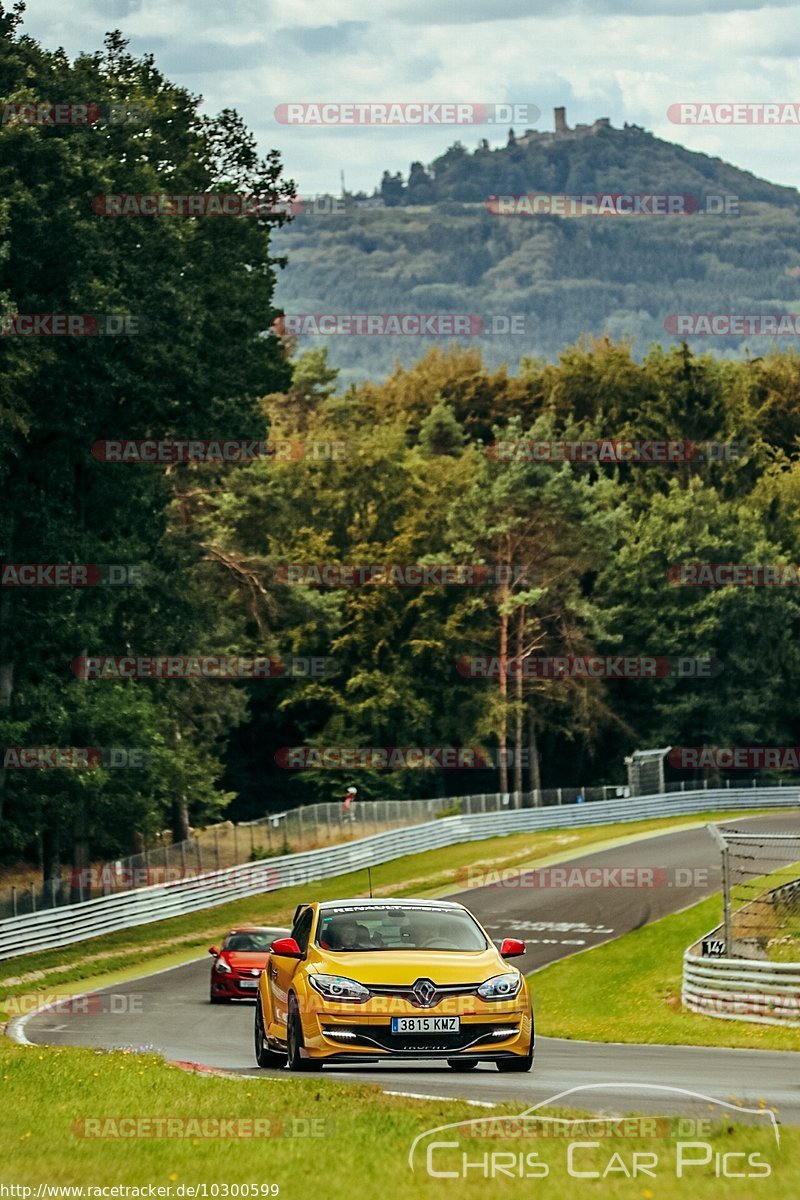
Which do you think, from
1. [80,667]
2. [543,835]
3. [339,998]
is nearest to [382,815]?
[543,835]

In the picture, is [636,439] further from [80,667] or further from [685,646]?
[80,667]

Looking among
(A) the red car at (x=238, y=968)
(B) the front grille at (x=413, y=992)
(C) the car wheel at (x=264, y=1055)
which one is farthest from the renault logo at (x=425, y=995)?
(A) the red car at (x=238, y=968)

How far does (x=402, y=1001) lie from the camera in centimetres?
1477

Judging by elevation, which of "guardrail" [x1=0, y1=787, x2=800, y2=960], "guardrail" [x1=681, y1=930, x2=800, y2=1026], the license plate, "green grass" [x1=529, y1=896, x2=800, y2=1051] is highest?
the license plate

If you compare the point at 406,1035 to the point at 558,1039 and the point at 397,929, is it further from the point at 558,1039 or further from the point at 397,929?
the point at 558,1039

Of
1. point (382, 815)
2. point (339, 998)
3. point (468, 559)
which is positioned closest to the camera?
point (339, 998)

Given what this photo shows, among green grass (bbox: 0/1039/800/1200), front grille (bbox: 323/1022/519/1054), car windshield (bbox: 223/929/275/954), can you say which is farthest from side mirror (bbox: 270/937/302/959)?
car windshield (bbox: 223/929/275/954)

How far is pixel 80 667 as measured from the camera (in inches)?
1847

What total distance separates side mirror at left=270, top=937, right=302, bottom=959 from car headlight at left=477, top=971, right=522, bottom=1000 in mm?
1746

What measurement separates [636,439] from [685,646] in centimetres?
1458

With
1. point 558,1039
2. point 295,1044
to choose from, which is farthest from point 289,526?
point 295,1044

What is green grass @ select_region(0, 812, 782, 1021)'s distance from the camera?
131 ft

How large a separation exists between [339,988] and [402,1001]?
52 cm

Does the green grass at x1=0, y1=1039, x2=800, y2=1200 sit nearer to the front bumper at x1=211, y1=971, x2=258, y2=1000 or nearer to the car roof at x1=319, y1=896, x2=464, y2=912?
the car roof at x1=319, y1=896, x2=464, y2=912
